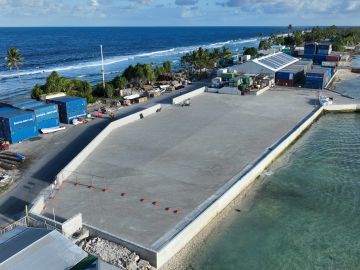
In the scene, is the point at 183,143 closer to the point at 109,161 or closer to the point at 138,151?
the point at 138,151

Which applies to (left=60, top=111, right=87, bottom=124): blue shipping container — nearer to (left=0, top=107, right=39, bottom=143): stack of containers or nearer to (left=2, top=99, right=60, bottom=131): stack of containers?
(left=2, top=99, right=60, bottom=131): stack of containers

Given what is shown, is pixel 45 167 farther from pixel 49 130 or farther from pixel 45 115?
pixel 45 115

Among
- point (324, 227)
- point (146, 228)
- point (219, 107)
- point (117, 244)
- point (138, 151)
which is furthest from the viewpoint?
point (219, 107)

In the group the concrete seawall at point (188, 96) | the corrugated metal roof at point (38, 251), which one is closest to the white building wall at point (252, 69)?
the concrete seawall at point (188, 96)

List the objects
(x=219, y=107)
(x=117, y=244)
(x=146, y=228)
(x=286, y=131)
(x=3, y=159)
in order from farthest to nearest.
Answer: (x=219, y=107) < (x=286, y=131) < (x=3, y=159) < (x=146, y=228) < (x=117, y=244)

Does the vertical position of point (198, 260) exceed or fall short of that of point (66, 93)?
it falls short

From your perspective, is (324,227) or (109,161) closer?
(324,227)

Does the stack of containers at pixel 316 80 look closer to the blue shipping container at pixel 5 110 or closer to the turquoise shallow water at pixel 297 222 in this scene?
the turquoise shallow water at pixel 297 222

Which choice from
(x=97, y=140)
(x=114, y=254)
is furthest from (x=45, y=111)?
(x=114, y=254)

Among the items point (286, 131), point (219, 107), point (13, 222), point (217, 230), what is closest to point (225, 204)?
point (217, 230)
